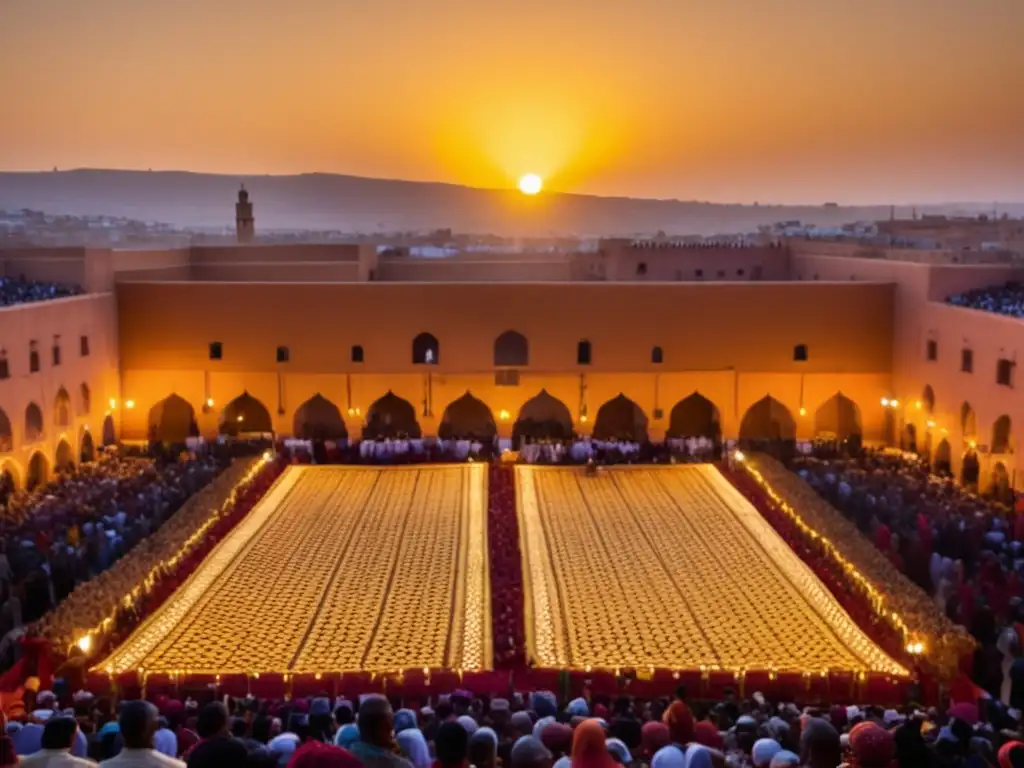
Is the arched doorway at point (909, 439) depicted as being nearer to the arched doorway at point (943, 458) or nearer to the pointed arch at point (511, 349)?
the arched doorway at point (943, 458)

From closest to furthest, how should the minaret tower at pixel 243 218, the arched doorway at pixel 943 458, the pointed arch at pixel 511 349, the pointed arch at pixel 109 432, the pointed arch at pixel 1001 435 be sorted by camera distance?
the pointed arch at pixel 1001 435 → the arched doorway at pixel 943 458 → the pointed arch at pixel 109 432 → the pointed arch at pixel 511 349 → the minaret tower at pixel 243 218

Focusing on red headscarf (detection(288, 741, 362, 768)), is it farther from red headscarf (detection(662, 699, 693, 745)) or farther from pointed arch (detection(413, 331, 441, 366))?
pointed arch (detection(413, 331, 441, 366))

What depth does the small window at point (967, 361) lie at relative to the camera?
765 inches

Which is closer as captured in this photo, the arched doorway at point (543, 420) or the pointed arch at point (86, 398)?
the pointed arch at point (86, 398)

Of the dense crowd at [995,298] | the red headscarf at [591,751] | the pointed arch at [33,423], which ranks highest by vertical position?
the dense crowd at [995,298]

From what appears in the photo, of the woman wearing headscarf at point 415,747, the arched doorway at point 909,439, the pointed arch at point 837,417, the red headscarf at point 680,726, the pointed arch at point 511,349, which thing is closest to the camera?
the woman wearing headscarf at point 415,747

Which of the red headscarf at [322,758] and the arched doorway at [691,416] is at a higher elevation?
the red headscarf at [322,758]

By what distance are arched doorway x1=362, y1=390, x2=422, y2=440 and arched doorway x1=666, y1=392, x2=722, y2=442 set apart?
5.50m

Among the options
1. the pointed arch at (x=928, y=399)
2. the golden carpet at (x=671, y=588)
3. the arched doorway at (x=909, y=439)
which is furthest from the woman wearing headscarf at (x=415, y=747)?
the arched doorway at (x=909, y=439)

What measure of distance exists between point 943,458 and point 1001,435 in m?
2.19

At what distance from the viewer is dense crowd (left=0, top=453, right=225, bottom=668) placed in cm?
1224

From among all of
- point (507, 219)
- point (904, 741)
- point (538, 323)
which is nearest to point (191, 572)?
point (904, 741)

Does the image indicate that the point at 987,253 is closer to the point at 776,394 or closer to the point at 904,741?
the point at 776,394

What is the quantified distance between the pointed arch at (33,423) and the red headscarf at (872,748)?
17.5m
